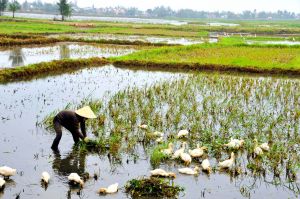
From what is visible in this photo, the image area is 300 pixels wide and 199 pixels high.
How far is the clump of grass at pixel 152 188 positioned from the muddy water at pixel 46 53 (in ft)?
35.0

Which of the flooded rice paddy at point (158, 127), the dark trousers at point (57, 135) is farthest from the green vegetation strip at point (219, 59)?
the dark trousers at point (57, 135)

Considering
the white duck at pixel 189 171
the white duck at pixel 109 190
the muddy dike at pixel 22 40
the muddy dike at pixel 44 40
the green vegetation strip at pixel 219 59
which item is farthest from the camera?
the muddy dike at pixel 44 40

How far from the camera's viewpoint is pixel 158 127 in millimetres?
7781

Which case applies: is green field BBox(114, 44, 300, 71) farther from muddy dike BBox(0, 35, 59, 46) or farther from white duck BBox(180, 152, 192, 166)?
white duck BBox(180, 152, 192, 166)

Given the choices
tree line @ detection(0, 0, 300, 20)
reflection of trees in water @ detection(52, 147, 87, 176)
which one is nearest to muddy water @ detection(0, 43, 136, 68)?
reflection of trees in water @ detection(52, 147, 87, 176)

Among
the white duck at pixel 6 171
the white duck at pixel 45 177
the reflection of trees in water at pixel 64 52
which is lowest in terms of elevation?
the white duck at pixel 45 177

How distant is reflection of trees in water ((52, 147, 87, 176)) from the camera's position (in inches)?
226

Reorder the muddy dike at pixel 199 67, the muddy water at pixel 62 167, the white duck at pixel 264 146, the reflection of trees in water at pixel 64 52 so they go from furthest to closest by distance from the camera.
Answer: the reflection of trees in water at pixel 64 52 < the muddy dike at pixel 199 67 < the white duck at pixel 264 146 < the muddy water at pixel 62 167

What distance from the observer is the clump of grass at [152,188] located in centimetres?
504

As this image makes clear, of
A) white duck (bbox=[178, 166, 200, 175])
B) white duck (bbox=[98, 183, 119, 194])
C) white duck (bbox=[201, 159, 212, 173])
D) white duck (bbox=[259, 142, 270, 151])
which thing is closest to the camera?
white duck (bbox=[98, 183, 119, 194])

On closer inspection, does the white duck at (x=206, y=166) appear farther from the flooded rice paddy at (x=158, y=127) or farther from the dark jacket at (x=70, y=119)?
the dark jacket at (x=70, y=119)

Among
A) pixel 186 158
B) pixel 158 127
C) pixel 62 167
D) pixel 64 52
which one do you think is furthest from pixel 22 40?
pixel 186 158

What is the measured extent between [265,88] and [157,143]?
5.95 meters

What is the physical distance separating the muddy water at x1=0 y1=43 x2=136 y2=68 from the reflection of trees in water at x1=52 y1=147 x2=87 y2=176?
361 inches
